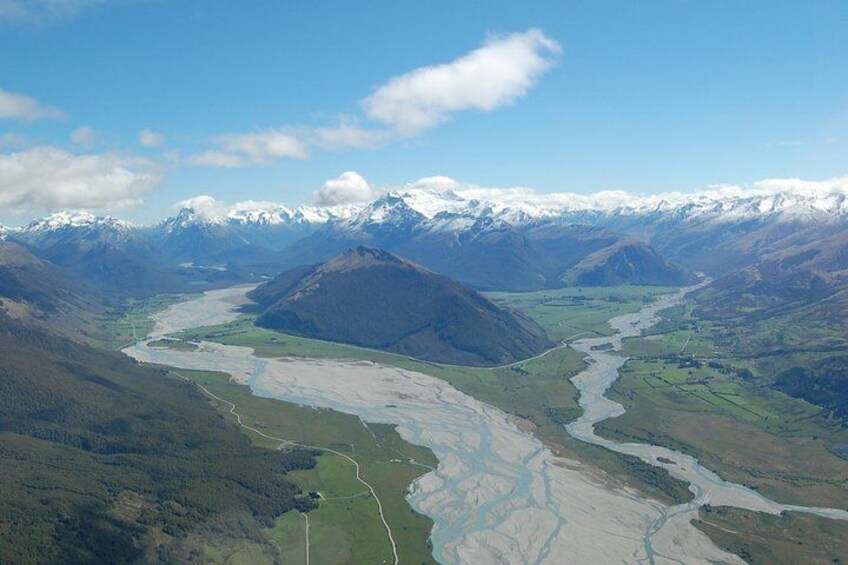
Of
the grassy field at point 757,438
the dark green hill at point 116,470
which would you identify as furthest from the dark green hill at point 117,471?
the grassy field at point 757,438

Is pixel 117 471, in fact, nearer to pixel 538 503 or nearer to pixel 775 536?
pixel 538 503

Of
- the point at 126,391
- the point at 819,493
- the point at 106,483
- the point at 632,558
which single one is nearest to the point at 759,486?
the point at 819,493

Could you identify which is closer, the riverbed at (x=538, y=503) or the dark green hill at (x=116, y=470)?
the dark green hill at (x=116, y=470)

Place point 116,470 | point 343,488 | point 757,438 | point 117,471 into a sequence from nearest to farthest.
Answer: point 117,471
point 116,470
point 343,488
point 757,438

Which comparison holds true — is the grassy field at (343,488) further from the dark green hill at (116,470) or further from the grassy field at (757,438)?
the grassy field at (757,438)

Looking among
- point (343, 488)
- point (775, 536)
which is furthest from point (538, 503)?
point (775, 536)

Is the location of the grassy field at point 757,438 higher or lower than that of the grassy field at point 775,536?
higher

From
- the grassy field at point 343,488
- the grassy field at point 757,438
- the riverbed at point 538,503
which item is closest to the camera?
the grassy field at point 343,488
